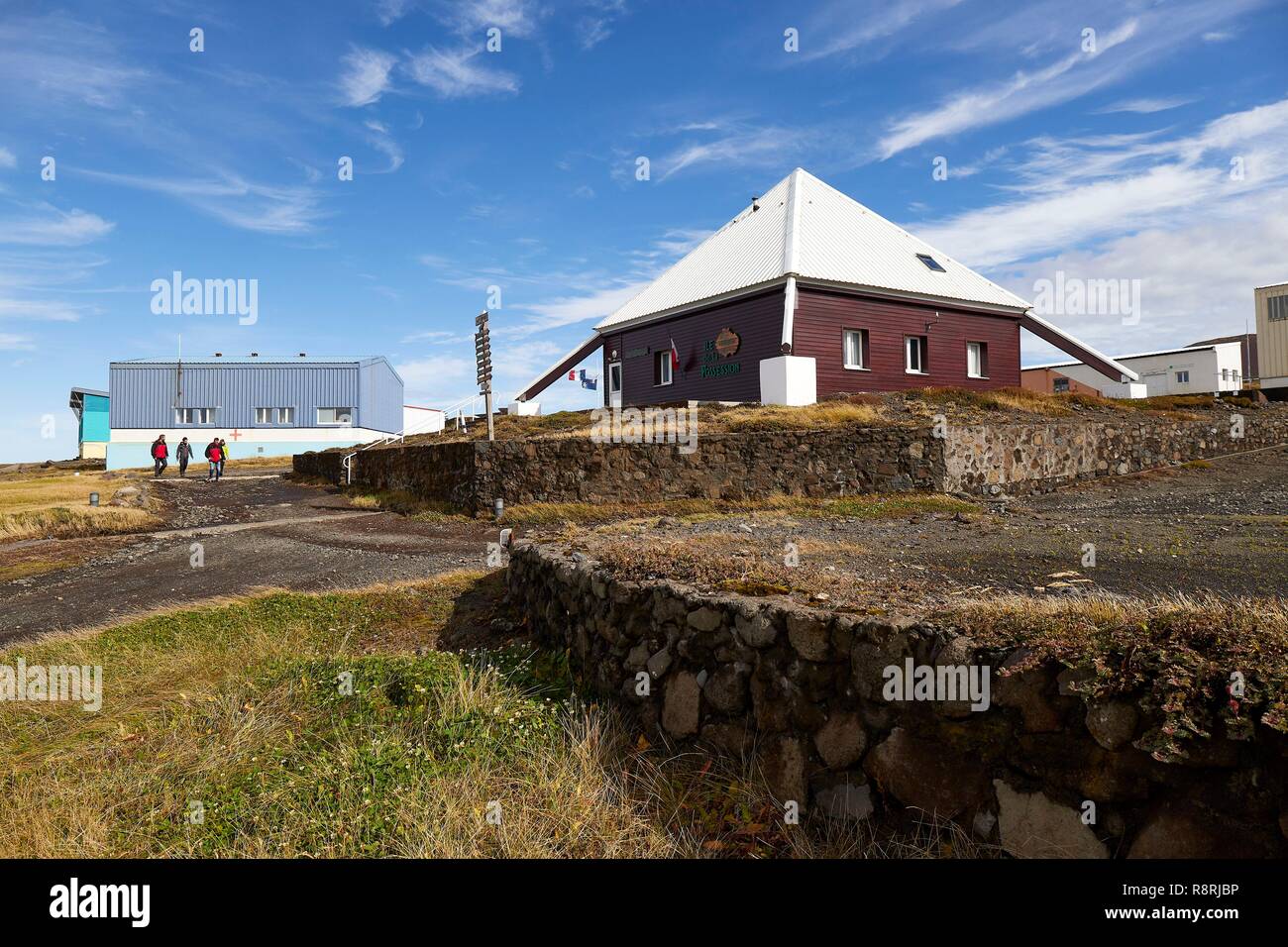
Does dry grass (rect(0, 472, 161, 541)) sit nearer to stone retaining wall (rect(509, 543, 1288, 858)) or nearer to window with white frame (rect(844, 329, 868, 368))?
stone retaining wall (rect(509, 543, 1288, 858))

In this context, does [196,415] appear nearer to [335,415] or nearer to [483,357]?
[335,415]

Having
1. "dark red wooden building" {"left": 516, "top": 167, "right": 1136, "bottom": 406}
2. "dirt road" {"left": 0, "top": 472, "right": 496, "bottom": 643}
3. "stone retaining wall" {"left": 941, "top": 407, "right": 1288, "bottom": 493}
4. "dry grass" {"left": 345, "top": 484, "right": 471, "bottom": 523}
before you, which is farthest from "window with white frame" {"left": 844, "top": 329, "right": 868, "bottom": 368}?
"dirt road" {"left": 0, "top": 472, "right": 496, "bottom": 643}

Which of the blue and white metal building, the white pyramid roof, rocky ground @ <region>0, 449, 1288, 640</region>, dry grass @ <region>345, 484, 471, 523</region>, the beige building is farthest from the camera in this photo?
the blue and white metal building

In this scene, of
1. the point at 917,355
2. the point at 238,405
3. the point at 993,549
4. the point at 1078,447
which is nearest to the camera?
the point at 993,549

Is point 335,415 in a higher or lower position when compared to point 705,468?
higher

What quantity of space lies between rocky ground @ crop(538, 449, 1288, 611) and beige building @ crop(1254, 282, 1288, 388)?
23049mm

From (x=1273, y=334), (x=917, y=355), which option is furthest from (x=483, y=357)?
(x=1273, y=334)

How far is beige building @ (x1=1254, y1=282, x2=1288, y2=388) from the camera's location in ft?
105

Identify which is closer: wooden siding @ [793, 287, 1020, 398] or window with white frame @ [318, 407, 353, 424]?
wooden siding @ [793, 287, 1020, 398]

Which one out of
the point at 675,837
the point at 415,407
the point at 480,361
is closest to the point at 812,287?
the point at 480,361

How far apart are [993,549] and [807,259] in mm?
16432

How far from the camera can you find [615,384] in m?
28.2
